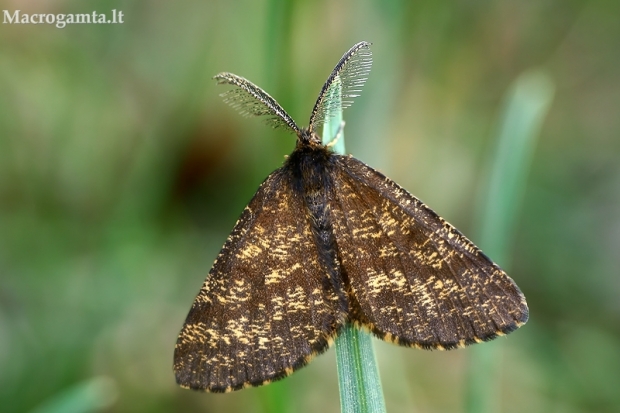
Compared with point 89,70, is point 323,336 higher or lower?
lower

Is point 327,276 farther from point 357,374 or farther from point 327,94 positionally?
point 327,94

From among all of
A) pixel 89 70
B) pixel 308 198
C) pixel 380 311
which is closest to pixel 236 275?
pixel 308 198

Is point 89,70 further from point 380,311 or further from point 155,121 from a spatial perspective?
point 380,311

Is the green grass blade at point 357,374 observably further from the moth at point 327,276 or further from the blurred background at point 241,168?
the blurred background at point 241,168

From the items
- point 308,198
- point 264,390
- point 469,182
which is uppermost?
point 469,182

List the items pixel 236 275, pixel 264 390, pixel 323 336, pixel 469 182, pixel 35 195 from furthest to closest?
1. pixel 469 182
2. pixel 35 195
3. pixel 264 390
4. pixel 236 275
5. pixel 323 336
